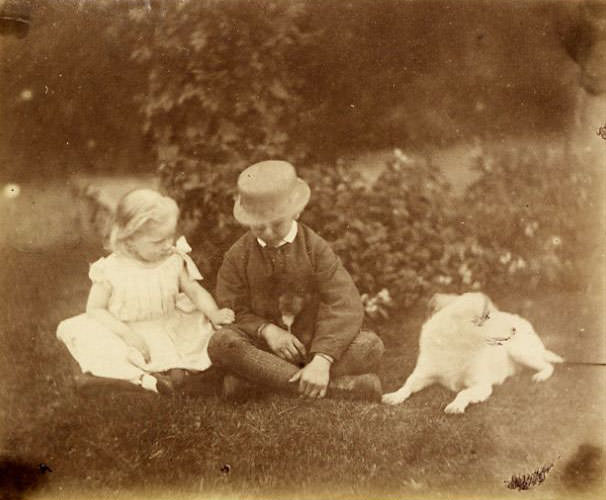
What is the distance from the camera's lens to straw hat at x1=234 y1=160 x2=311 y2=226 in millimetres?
3740

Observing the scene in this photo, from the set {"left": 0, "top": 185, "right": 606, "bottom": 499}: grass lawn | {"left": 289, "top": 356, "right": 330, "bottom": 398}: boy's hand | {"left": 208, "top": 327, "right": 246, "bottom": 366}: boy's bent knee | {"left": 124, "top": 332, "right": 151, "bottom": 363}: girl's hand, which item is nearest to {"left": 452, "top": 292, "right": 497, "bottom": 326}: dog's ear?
{"left": 0, "top": 185, "right": 606, "bottom": 499}: grass lawn

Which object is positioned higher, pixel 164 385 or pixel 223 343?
pixel 223 343

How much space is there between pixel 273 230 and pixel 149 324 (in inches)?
31.9

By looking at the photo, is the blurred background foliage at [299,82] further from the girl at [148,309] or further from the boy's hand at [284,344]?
the boy's hand at [284,344]

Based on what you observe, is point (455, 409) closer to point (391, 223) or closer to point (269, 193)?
point (391, 223)

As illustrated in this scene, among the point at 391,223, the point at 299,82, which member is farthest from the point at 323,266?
the point at 299,82

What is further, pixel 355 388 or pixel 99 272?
pixel 99 272

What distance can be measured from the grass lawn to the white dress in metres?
0.13

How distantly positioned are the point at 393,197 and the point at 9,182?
2073 millimetres

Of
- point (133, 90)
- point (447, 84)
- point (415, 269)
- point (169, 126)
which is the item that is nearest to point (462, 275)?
point (415, 269)

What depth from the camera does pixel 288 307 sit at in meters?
3.77

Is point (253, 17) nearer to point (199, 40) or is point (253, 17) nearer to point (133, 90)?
point (199, 40)

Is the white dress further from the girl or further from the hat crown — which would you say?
the hat crown
